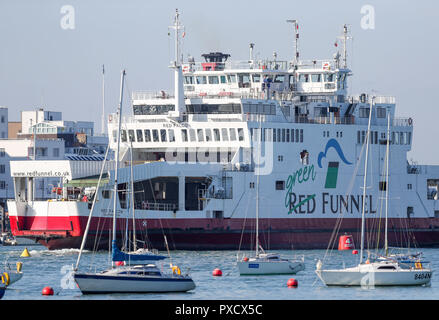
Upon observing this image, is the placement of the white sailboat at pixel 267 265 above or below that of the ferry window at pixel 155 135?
below

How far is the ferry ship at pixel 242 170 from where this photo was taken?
2729 inches

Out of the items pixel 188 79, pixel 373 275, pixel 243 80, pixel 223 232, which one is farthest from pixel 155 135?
pixel 373 275

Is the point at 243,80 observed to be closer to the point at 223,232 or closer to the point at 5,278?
the point at 223,232

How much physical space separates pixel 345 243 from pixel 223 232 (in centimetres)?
874

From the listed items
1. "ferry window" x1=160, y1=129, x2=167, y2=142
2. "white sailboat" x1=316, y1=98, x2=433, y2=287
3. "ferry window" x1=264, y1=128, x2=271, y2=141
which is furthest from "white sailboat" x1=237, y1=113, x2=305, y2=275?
"ferry window" x1=160, y1=129, x2=167, y2=142

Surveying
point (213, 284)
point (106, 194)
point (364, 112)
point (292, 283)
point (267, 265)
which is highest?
point (364, 112)

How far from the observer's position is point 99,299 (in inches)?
1865

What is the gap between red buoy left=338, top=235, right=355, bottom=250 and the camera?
77.4m

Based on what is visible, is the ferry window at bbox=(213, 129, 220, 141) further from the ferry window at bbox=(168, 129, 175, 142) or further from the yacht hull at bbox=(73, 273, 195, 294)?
the yacht hull at bbox=(73, 273, 195, 294)

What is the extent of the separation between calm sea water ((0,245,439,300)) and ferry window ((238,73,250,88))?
42.2 ft

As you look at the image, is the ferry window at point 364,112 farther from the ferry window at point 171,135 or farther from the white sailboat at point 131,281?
the white sailboat at point 131,281

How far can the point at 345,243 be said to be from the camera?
7756 centimetres

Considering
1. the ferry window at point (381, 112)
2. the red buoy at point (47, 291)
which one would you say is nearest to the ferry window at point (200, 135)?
the ferry window at point (381, 112)

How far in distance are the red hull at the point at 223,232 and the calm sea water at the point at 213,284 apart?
3.62 feet
